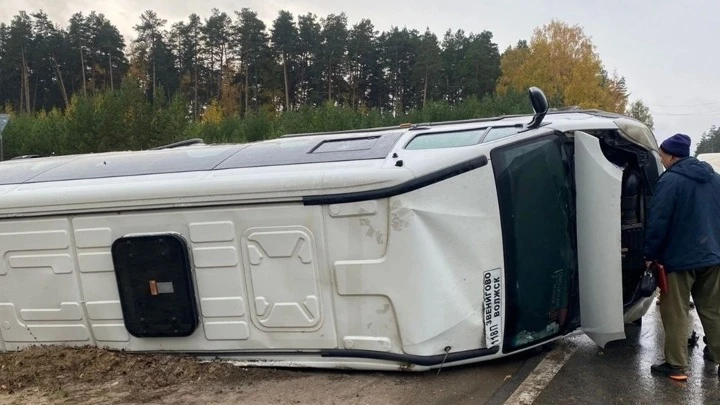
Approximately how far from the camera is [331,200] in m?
4.22

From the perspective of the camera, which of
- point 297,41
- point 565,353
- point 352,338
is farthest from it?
point 297,41

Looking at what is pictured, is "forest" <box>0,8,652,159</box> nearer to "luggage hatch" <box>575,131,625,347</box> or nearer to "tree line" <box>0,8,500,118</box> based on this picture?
"tree line" <box>0,8,500,118</box>

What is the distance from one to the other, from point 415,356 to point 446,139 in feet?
5.15

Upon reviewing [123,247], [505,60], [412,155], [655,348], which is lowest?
[655,348]

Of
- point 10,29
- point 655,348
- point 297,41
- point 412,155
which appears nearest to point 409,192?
point 412,155

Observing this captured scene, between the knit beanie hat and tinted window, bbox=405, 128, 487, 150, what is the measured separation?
1.28 metres

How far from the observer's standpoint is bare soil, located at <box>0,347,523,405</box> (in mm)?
4078

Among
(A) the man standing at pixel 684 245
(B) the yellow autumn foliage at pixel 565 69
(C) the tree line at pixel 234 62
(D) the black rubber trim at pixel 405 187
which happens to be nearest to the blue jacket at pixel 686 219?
(A) the man standing at pixel 684 245

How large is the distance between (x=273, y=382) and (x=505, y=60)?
57767mm

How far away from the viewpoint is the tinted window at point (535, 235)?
4.39m

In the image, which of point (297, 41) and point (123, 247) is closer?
point (123, 247)

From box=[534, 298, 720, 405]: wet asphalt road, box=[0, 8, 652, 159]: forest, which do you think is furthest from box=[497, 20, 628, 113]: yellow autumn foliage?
box=[534, 298, 720, 405]: wet asphalt road

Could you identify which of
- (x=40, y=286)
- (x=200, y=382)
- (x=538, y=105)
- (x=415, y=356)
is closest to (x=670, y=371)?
(x=415, y=356)

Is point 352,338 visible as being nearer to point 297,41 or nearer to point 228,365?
point 228,365
